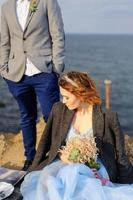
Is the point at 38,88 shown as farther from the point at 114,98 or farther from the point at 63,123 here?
the point at 114,98

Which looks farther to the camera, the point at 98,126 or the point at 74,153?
the point at 98,126

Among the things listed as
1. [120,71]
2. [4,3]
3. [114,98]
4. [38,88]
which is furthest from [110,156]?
[120,71]

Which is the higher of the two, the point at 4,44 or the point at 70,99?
the point at 4,44

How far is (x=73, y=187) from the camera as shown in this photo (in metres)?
3.97

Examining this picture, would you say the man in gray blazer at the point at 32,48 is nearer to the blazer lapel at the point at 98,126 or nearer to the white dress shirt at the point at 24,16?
the white dress shirt at the point at 24,16

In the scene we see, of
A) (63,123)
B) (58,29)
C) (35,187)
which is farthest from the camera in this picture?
(58,29)

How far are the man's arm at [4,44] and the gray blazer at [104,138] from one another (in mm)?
1130

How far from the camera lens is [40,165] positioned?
4684mm

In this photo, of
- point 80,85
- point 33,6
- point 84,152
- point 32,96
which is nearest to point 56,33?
point 33,6

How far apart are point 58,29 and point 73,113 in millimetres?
1055

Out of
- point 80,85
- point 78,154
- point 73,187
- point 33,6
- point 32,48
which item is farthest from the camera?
point 32,48

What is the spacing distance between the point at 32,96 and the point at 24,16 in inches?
32.5

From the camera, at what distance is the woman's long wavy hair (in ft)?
14.4

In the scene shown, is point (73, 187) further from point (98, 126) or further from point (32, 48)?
point (32, 48)
